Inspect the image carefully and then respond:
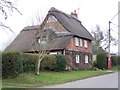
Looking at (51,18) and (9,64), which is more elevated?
(51,18)

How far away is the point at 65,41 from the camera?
41125mm

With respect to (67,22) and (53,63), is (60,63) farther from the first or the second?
(67,22)

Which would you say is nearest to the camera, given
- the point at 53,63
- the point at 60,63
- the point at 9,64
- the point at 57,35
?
the point at 9,64

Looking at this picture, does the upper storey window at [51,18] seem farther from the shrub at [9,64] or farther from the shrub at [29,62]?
the shrub at [9,64]

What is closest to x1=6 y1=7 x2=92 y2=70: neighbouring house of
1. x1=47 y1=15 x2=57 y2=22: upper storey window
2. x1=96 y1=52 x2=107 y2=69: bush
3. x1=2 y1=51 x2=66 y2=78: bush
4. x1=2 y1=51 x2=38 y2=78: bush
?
x1=47 y1=15 x2=57 y2=22: upper storey window

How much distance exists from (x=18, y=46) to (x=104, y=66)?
15531 millimetres

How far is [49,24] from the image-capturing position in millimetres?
44188

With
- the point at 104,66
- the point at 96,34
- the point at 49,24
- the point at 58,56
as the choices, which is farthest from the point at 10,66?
the point at 96,34

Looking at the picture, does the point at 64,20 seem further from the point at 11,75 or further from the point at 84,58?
the point at 11,75

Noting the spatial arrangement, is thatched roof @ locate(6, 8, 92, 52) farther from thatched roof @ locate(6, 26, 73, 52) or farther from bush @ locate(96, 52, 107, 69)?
bush @ locate(96, 52, 107, 69)

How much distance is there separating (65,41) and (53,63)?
720cm

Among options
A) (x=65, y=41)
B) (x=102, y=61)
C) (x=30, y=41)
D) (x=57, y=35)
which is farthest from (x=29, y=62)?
(x=102, y=61)

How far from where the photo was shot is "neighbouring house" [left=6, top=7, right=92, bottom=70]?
4109 cm

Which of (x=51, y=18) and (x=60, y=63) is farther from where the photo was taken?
(x=51, y=18)
